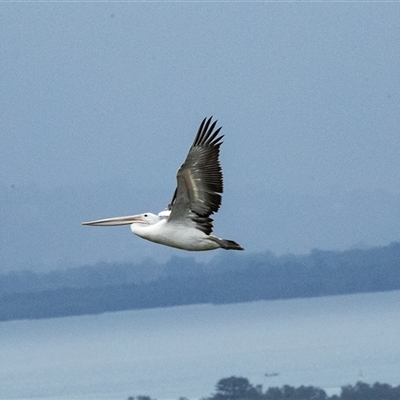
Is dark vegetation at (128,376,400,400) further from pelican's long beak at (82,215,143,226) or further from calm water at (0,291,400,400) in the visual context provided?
pelican's long beak at (82,215,143,226)

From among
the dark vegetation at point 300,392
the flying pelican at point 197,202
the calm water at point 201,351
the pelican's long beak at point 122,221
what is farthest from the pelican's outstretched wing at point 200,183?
the calm water at point 201,351

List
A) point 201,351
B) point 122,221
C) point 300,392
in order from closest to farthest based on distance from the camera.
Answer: point 122,221, point 300,392, point 201,351

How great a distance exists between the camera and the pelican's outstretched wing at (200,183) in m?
13.9

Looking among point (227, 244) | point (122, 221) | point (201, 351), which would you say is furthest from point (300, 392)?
point (227, 244)

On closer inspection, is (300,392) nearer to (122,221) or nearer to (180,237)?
(122,221)

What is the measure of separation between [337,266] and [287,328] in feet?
36.7

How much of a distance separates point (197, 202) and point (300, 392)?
57.6 metres

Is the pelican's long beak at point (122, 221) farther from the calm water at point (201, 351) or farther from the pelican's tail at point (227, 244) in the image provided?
the calm water at point (201, 351)

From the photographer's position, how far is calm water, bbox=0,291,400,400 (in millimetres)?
81188

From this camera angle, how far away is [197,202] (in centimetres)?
1411

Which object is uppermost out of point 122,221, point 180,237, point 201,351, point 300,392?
point 201,351

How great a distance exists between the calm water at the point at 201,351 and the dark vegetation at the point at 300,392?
0.97 metres

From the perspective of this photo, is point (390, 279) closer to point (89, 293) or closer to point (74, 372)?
point (89, 293)

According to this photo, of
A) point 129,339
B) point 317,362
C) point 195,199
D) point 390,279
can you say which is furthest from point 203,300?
point 195,199
